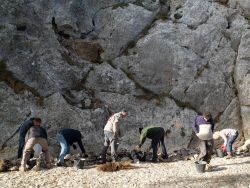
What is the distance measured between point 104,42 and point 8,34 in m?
5.94

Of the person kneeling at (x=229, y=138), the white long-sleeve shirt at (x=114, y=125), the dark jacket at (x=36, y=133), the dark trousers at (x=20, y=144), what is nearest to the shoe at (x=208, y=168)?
the person kneeling at (x=229, y=138)

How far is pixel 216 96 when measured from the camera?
75.2 ft

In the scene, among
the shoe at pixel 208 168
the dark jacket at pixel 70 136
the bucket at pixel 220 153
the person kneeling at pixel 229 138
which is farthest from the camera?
the bucket at pixel 220 153

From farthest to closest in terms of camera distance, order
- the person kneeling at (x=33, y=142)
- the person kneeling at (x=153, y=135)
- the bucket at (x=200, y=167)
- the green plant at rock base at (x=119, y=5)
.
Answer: the green plant at rock base at (x=119, y=5) < the person kneeling at (x=153, y=135) < the person kneeling at (x=33, y=142) < the bucket at (x=200, y=167)

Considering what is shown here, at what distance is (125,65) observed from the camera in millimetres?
23172

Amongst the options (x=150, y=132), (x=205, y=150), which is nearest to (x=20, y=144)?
(x=150, y=132)

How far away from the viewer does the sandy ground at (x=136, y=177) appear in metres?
13.0

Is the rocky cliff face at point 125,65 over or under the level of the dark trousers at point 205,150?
over

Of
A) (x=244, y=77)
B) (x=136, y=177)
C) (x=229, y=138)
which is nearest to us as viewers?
(x=136, y=177)

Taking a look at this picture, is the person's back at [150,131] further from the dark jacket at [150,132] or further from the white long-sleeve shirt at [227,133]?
the white long-sleeve shirt at [227,133]

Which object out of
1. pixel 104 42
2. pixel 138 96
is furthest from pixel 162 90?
pixel 104 42

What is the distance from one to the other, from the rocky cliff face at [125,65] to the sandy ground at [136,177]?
5.28m

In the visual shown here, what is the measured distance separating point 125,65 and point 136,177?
414 inches

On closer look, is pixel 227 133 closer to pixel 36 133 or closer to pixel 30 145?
pixel 36 133
